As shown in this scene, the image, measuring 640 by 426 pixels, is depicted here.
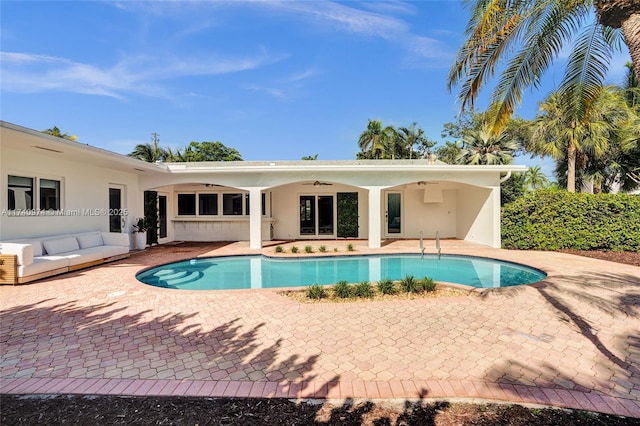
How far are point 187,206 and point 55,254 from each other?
9018 millimetres

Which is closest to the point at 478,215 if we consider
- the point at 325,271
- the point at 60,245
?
the point at 325,271

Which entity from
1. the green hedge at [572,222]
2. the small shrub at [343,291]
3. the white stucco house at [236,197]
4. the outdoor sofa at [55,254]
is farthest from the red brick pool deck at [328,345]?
the green hedge at [572,222]

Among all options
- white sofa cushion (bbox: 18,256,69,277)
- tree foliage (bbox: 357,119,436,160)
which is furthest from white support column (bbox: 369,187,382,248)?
tree foliage (bbox: 357,119,436,160)

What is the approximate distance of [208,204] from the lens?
1830 cm

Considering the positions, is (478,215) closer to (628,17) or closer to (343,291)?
(343,291)

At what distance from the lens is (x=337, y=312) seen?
6051mm

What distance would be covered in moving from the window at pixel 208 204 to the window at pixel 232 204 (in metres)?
0.50

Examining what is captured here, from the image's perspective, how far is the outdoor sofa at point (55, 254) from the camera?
7.98 metres

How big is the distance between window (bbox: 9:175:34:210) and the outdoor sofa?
1192 mm

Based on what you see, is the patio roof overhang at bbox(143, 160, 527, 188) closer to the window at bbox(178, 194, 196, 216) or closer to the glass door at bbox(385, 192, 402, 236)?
the window at bbox(178, 194, 196, 216)

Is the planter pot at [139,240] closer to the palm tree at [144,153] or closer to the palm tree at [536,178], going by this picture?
the palm tree at [144,153]

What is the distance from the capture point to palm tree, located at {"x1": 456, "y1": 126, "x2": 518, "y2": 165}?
24.8 meters

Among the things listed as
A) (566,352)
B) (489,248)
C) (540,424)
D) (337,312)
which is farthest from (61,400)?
(489,248)

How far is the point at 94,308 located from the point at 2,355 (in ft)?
6.47
